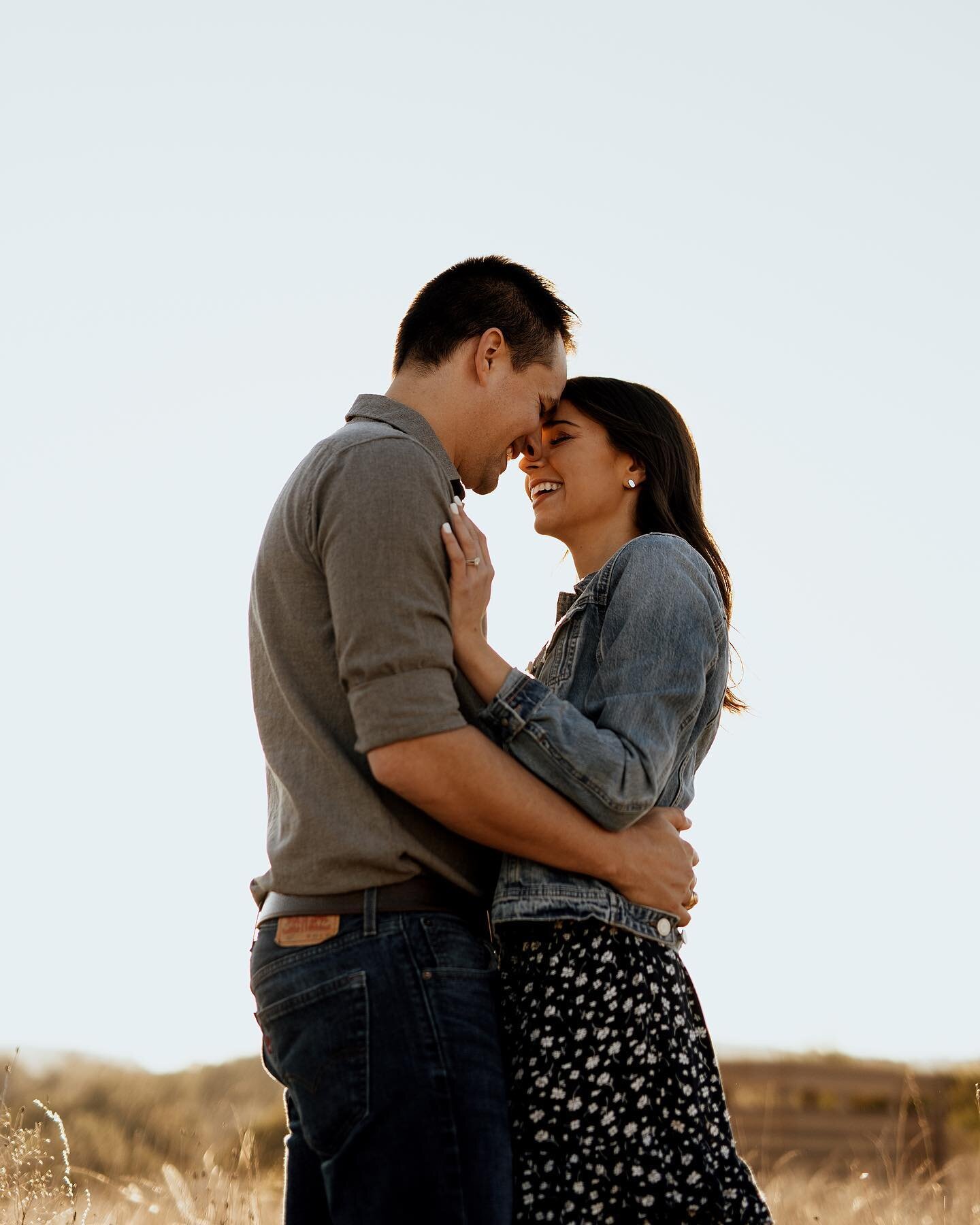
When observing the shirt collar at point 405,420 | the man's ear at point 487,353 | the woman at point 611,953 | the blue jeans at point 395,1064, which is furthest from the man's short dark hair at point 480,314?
the blue jeans at point 395,1064

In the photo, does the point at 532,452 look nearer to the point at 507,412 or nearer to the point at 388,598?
the point at 507,412

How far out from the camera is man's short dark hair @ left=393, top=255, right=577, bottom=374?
2.98 m

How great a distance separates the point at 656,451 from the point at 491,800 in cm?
129

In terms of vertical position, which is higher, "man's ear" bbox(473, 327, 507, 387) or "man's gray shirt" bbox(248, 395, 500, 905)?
"man's ear" bbox(473, 327, 507, 387)

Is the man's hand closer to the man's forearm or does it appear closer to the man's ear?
the man's forearm

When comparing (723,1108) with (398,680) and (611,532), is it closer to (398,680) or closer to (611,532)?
(398,680)

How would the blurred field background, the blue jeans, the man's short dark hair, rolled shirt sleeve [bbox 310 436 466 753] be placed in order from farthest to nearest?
the blurred field background → the man's short dark hair → rolled shirt sleeve [bbox 310 436 466 753] → the blue jeans

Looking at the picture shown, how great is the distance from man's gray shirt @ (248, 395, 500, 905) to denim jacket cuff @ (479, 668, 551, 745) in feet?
0.22

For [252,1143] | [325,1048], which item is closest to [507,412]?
[325,1048]

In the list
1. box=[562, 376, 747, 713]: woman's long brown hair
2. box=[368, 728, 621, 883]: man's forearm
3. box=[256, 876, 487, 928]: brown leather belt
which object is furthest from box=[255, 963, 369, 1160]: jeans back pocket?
box=[562, 376, 747, 713]: woman's long brown hair

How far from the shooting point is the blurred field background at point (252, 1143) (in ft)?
15.2

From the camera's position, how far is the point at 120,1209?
16.1ft

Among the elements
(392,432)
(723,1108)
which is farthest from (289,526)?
(723,1108)

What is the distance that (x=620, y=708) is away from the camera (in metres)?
2.57
